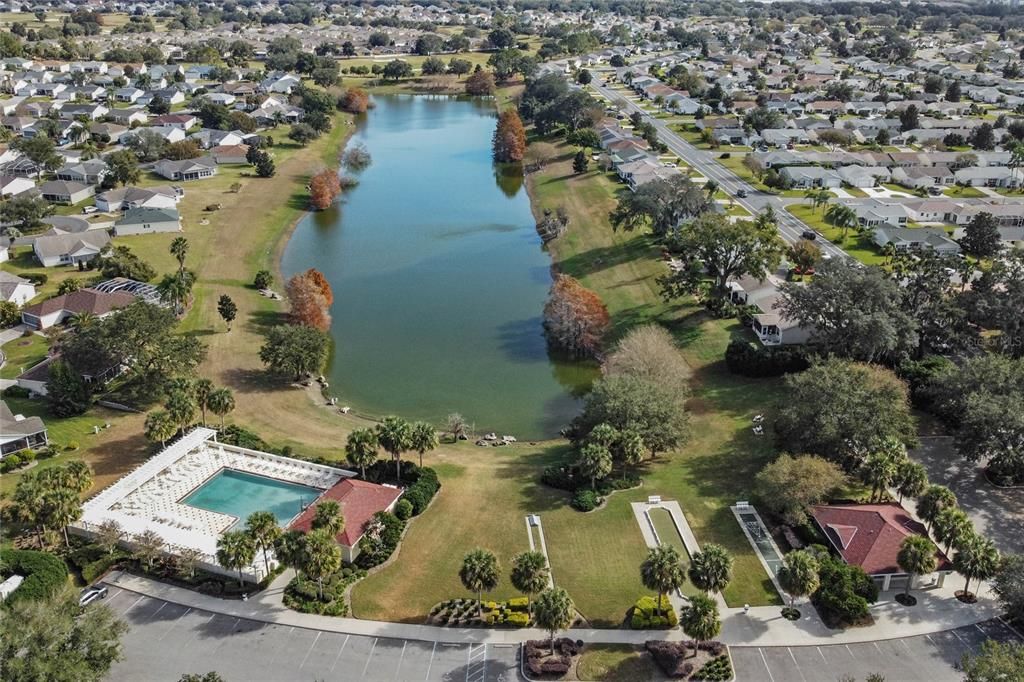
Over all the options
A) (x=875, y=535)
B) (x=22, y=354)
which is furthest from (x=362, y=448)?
(x=22, y=354)

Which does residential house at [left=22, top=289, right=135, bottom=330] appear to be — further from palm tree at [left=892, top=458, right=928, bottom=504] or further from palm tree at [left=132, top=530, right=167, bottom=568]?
palm tree at [left=892, top=458, right=928, bottom=504]

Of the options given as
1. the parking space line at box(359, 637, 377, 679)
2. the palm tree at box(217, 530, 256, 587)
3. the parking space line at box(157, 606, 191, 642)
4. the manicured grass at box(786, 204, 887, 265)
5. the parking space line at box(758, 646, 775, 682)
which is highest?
the palm tree at box(217, 530, 256, 587)

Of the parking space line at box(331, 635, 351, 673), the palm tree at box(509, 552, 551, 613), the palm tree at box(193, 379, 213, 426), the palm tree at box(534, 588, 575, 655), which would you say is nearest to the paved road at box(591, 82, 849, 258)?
the palm tree at box(509, 552, 551, 613)

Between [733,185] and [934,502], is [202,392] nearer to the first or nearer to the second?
[934,502]

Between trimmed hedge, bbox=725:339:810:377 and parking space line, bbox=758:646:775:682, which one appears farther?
trimmed hedge, bbox=725:339:810:377

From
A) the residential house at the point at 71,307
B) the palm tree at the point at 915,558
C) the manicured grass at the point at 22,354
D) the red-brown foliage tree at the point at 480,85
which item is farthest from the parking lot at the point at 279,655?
the red-brown foliage tree at the point at 480,85

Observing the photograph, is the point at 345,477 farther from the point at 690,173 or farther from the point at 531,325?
the point at 690,173

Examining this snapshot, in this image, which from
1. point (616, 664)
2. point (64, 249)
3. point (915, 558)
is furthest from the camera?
point (64, 249)
